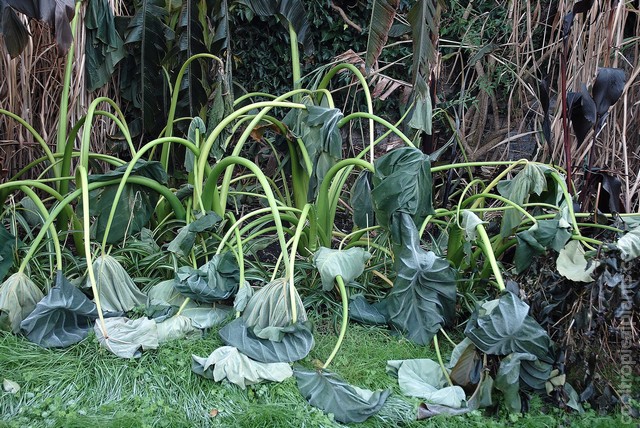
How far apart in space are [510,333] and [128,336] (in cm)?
163

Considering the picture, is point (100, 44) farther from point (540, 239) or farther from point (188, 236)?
point (540, 239)

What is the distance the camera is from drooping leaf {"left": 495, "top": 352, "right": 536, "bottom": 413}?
2.62 metres

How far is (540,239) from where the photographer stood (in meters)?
Result: 2.96

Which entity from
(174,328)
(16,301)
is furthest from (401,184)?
(16,301)

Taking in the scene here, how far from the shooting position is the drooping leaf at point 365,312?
3254 mm

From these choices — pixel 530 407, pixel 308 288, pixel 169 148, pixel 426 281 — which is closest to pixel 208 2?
pixel 169 148

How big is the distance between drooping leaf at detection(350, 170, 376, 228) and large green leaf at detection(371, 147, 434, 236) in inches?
14.7

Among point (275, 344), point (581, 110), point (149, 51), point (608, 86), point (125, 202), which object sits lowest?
point (275, 344)

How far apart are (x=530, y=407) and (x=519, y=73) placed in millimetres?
2753

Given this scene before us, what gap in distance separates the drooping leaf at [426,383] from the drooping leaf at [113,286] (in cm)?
130

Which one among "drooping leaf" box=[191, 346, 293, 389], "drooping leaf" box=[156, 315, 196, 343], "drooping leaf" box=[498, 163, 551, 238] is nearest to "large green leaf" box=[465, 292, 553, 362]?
"drooping leaf" box=[498, 163, 551, 238]

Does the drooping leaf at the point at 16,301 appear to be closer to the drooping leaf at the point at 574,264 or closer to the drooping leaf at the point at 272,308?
the drooping leaf at the point at 272,308

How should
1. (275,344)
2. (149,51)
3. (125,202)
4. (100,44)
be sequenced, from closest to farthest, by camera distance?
(275,344), (125,202), (100,44), (149,51)

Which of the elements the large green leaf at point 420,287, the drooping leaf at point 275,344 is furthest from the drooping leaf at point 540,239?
the drooping leaf at point 275,344
